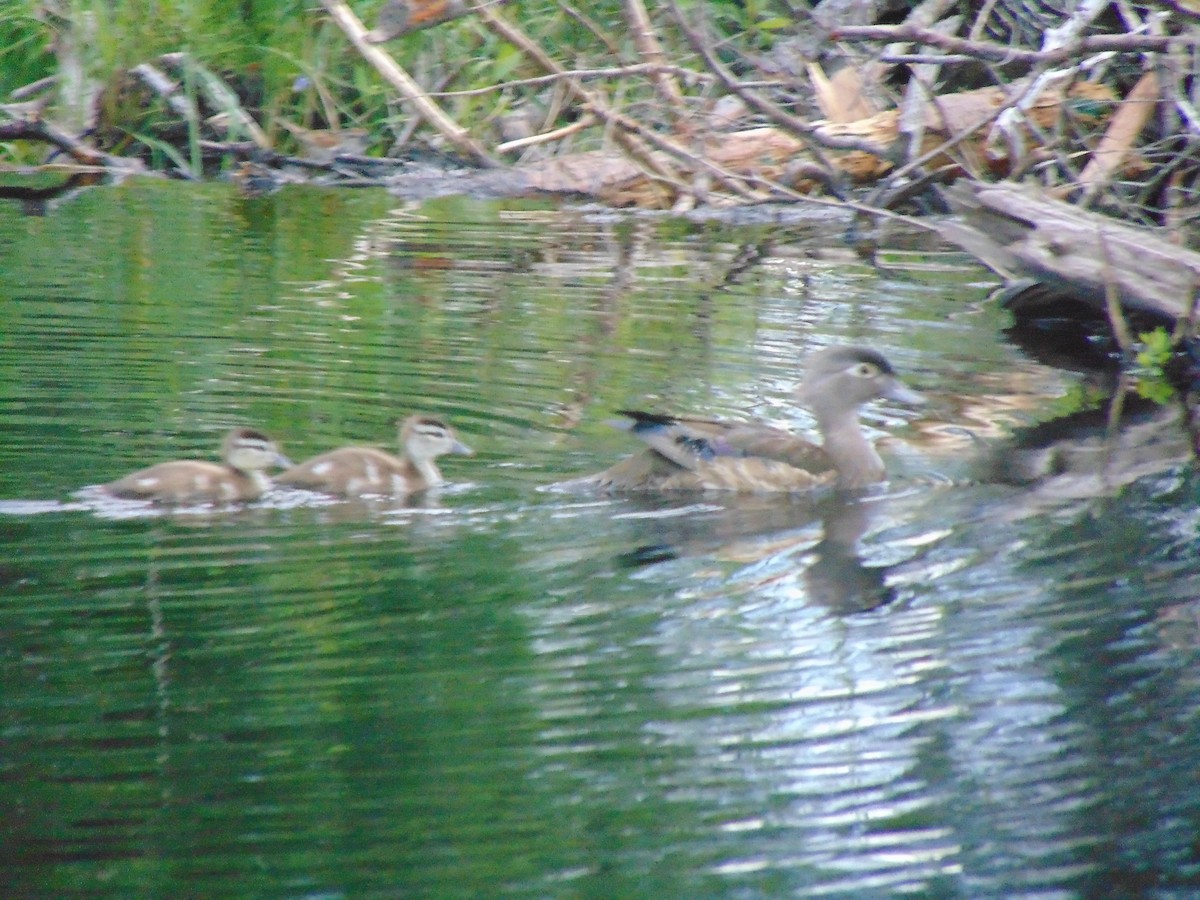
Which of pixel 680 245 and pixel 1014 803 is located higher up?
pixel 1014 803

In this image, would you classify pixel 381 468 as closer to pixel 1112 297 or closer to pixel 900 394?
pixel 900 394

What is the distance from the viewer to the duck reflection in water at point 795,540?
18.7 feet

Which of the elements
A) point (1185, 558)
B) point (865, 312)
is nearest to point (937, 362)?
point (865, 312)

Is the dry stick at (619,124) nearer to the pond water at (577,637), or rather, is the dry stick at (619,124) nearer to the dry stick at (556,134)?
the dry stick at (556,134)

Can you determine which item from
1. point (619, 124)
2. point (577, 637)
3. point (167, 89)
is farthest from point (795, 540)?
point (167, 89)

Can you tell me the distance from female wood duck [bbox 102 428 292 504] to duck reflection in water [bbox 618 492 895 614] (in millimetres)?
1365

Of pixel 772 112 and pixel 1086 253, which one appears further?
pixel 772 112

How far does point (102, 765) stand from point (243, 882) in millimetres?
644

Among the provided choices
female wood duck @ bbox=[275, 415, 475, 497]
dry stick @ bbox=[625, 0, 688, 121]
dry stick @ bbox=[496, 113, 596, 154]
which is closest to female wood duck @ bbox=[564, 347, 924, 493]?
female wood duck @ bbox=[275, 415, 475, 497]

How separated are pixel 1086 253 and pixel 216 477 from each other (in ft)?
15.6

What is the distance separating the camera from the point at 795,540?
644 centimetres

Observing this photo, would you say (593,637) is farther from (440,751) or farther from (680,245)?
(680,245)

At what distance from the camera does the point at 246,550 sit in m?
6.04

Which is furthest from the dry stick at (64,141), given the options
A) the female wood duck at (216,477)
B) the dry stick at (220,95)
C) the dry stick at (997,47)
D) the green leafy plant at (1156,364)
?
the green leafy plant at (1156,364)
